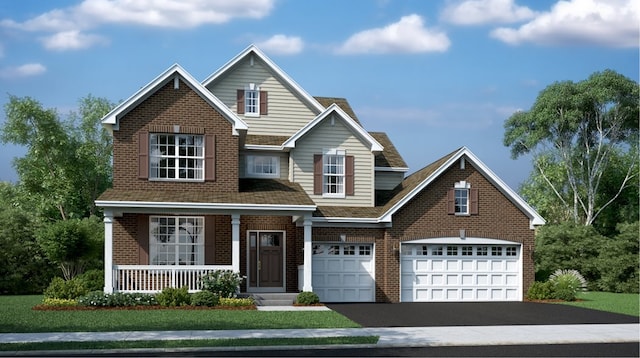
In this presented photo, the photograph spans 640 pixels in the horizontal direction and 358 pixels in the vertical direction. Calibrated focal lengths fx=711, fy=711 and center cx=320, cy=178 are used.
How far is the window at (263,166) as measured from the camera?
2756 centimetres

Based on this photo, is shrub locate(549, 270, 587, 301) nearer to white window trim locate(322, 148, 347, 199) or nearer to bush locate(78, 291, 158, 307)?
white window trim locate(322, 148, 347, 199)

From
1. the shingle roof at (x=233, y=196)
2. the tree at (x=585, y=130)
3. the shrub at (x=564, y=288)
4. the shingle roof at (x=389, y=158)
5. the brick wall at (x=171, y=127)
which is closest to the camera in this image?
the shingle roof at (x=233, y=196)

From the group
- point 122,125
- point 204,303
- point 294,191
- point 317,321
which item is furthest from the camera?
point 294,191

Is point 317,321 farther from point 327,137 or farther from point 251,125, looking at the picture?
point 251,125

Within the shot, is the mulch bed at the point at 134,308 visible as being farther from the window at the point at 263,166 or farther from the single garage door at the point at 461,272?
the window at the point at 263,166

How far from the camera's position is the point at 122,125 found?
24250 mm

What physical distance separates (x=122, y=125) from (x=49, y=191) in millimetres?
27428

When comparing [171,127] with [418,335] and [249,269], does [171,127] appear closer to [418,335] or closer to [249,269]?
[249,269]

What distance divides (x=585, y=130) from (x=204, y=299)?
3369 centimetres

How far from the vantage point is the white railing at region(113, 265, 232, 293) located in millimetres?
22880

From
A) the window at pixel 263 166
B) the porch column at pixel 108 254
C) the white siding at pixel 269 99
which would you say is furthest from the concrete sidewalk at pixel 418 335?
the white siding at pixel 269 99

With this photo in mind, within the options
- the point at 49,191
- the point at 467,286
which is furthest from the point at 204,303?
the point at 49,191

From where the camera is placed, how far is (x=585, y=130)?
154ft

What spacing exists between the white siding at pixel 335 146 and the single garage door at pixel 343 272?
6.49 feet
